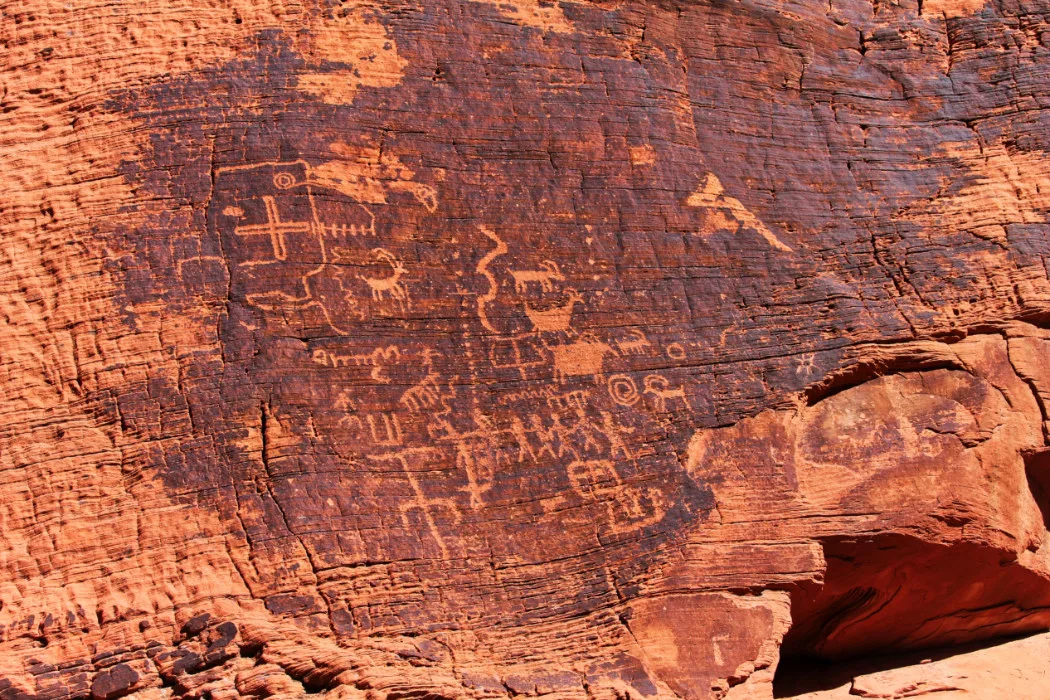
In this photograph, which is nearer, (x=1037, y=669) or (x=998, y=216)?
(x=1037, y=669)

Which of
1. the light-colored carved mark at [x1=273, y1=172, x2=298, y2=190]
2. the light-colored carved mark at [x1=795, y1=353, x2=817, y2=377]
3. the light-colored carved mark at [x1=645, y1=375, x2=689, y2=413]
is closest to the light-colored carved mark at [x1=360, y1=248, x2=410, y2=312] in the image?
the light-colored carved mark at [x1=273, y1=172, x2=298, y2=190]

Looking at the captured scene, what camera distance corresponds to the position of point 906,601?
4.41 m

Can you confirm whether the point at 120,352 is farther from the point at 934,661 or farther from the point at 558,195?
the point at 934,661

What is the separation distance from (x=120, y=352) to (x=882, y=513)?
11.3 feet

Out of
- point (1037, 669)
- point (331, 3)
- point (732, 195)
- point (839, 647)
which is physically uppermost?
point (331, 3)

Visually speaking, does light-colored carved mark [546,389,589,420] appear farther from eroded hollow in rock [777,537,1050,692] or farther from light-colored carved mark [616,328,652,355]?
eroded hollow in rock [777,537,1050,692]

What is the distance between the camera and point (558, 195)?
4.19 metres

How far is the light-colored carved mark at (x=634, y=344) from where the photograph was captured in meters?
4.05

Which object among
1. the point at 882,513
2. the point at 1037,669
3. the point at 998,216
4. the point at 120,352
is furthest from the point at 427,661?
the point at 998,216

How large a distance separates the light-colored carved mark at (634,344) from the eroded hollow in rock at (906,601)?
124 cm

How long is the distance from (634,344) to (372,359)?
124 cm

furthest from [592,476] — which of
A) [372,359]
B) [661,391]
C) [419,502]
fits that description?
[372,359]

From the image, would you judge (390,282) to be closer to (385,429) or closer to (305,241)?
(305,241)

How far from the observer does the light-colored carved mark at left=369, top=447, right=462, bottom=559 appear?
139 inches
